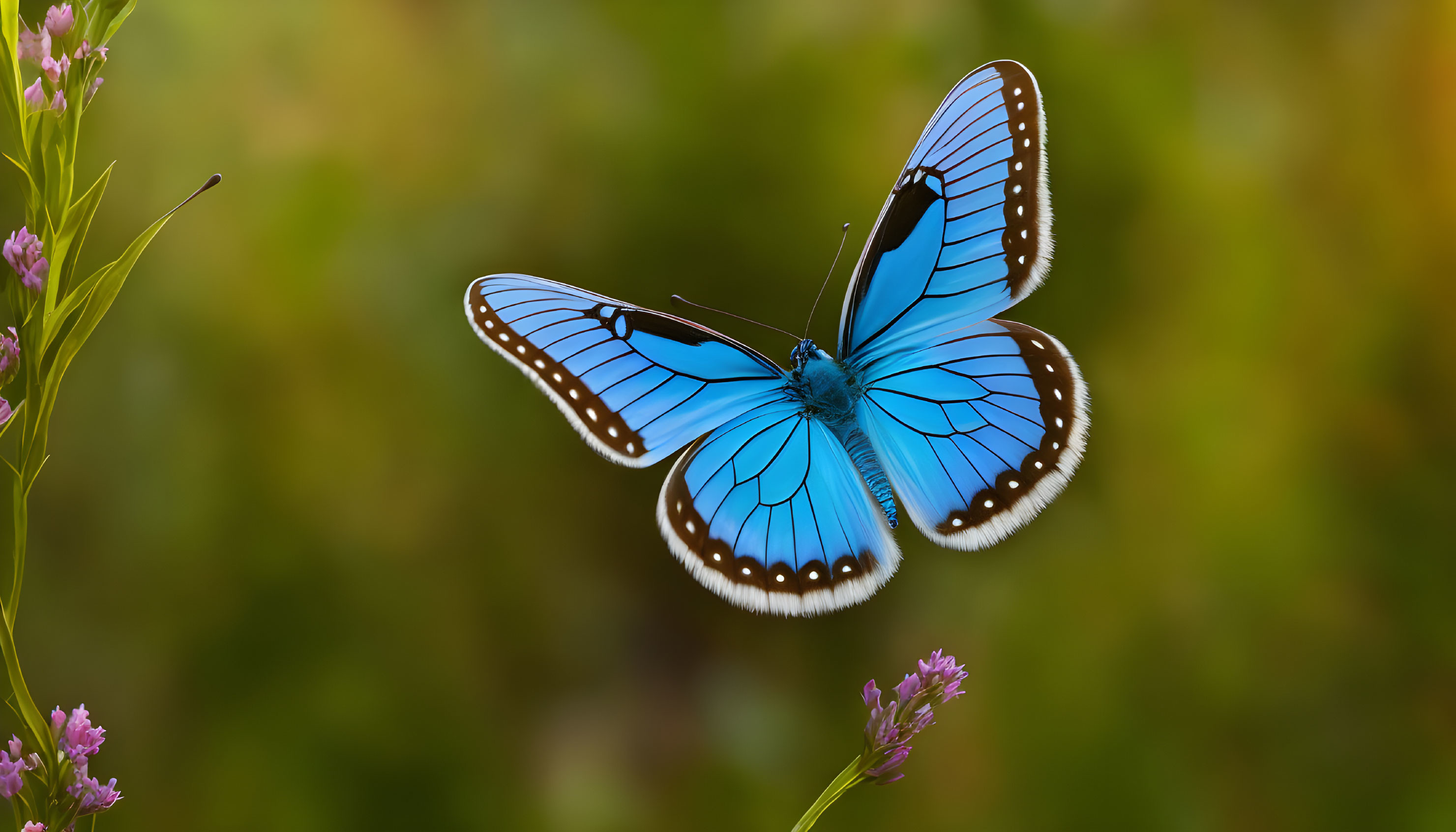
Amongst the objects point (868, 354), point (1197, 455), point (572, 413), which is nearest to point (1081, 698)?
point (1197, 455)

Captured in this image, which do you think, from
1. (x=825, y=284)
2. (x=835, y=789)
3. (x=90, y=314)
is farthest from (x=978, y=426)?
(x=90, y=314)

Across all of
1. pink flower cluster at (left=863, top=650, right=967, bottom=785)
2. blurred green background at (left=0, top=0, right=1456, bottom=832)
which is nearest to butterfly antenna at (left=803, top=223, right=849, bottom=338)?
blurred green background at (left=0, top=0, right=1456, bottom=832)

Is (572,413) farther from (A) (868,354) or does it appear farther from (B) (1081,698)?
(B) (1081,698)

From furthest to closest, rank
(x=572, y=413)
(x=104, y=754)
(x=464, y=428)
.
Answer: (x=464, y=428)
(x=104, y=754)
(x=572, y=413)

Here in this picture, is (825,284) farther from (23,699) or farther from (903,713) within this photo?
(23,699)

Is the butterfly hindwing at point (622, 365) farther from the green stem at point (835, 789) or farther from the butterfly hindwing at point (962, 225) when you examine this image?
the green stem at point (835, 789)

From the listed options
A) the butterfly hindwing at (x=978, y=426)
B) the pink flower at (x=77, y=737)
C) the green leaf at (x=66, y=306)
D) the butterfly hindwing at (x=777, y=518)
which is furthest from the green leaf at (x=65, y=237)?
the butterfly hindwing at (x=978, y=426)

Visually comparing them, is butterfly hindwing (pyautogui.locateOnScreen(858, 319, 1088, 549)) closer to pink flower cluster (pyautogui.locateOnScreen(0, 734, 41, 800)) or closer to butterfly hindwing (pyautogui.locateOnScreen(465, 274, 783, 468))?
butterfly hindwing (pyautogui.locateOnScreen(465, 274, 783, 468))
